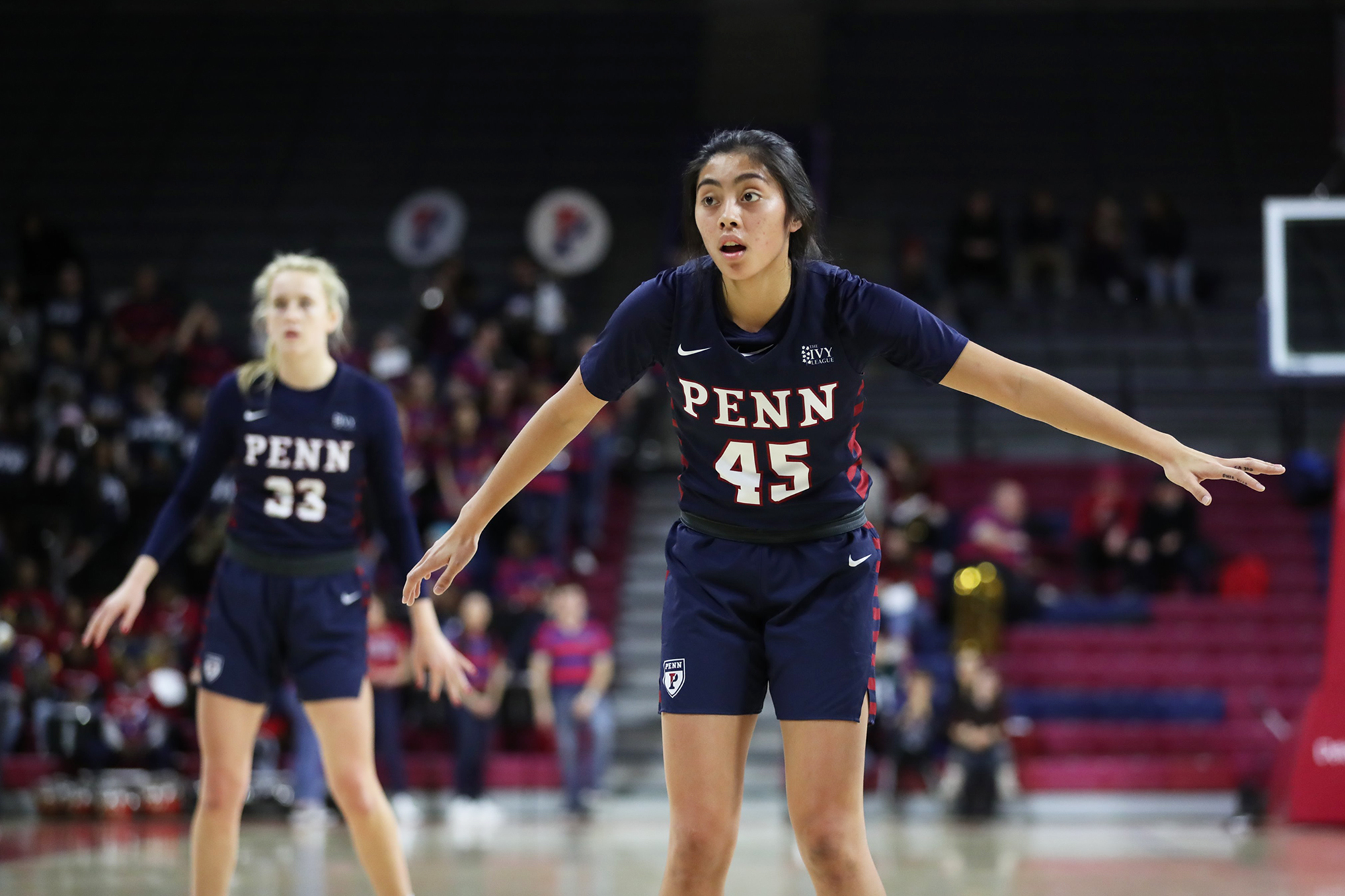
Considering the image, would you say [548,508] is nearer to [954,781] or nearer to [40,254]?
[954,781]

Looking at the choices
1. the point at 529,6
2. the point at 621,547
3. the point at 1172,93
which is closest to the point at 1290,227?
the point at 621,547

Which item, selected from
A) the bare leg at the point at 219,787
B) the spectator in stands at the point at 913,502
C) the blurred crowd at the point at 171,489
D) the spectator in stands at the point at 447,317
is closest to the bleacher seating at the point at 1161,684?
the spectator in stands at the point at 913,502

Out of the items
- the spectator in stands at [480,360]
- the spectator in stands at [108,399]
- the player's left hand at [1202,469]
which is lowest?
the player's left hand at [1202,469]

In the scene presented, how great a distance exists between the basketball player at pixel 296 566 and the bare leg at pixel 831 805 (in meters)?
1.57

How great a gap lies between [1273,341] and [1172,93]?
9801mm

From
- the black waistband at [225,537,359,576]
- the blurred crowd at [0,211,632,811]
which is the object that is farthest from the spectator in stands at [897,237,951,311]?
the black waistband at [225,537,359,576]

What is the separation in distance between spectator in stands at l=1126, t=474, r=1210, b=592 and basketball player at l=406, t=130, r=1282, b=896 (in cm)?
982

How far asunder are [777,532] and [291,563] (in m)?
1.91

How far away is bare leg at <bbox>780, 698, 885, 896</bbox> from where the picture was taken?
332cm

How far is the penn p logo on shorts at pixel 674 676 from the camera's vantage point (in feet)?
11.3

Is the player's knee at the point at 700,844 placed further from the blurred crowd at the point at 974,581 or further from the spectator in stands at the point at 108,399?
the spectator in stands at the point at 108,399

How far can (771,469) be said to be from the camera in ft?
11.4

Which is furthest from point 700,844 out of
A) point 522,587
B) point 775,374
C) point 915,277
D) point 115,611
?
point 915,277

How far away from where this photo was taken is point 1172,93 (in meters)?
18.4
